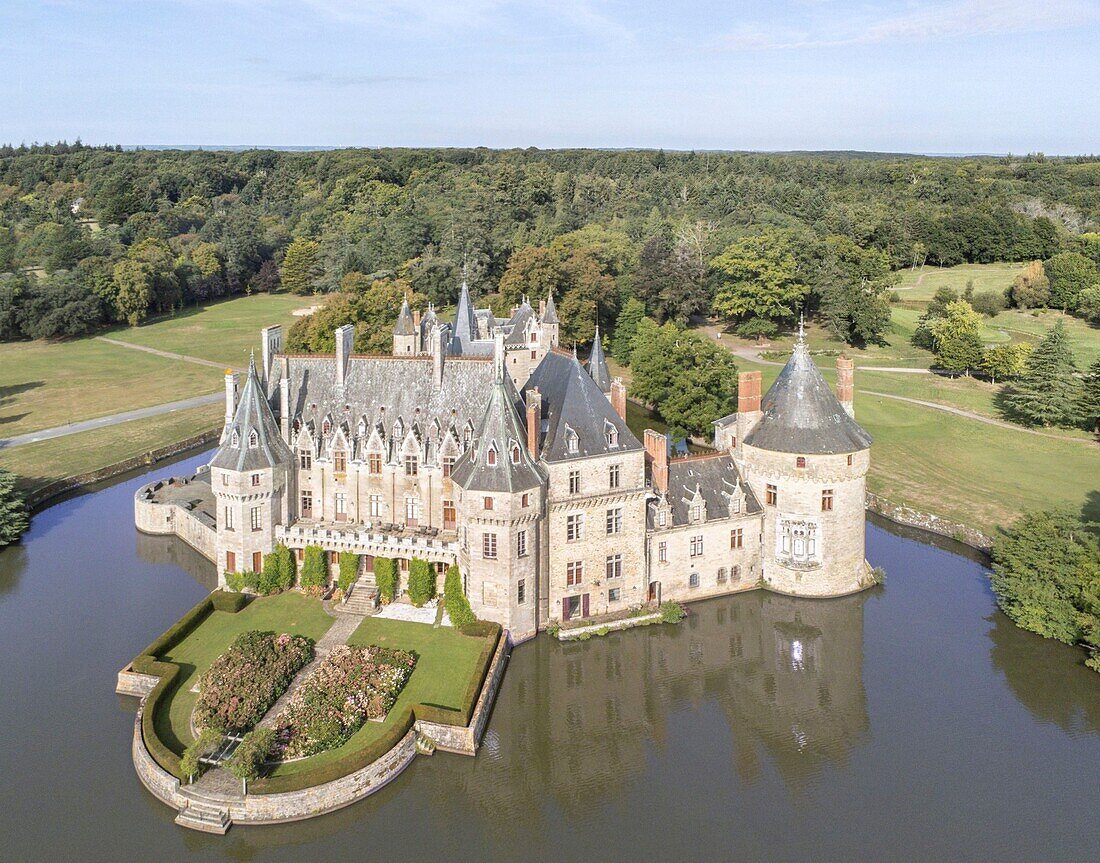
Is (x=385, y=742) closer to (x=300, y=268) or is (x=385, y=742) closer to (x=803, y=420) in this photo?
(x=803, y=420)

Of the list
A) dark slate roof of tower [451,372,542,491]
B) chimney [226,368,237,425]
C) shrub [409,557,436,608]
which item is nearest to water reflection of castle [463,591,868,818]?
shrub [409,557,436,608]

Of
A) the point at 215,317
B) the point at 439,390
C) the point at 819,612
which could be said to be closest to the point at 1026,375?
the point at 819,612

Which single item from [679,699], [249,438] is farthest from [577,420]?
[249,438]

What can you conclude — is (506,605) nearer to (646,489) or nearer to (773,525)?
(646,489)

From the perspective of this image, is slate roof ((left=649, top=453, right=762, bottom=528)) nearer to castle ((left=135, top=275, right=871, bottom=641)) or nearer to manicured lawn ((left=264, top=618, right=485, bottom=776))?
castle ((left=135, top=275, right=871, bottom=641))

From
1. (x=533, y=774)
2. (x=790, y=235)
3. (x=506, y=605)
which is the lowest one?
(x=533, y=774)

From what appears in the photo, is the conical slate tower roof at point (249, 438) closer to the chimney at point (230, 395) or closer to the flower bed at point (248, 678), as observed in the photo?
the chimney at point (230, 395)
